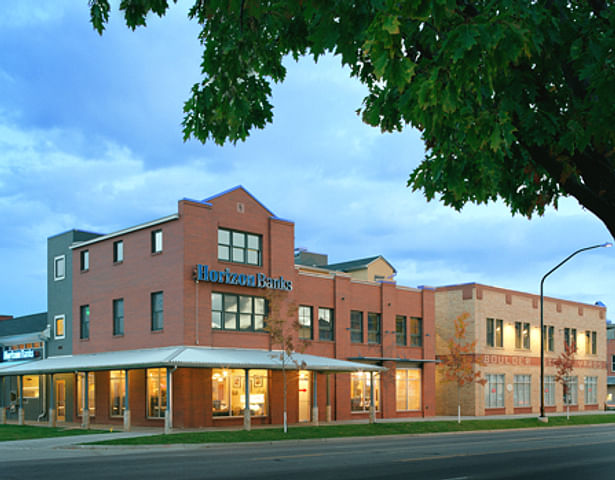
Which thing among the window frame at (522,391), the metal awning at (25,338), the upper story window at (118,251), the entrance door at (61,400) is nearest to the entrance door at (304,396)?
the upper story window at (118,251)

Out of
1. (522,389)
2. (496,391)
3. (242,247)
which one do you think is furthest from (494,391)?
(242,247)

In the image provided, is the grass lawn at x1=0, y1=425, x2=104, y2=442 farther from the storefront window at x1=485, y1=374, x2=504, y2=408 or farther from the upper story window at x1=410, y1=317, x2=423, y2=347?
the storefront window at x1=485, y1=374, x2=504, y2=408

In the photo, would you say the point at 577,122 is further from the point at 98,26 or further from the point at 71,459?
the point at 71,459

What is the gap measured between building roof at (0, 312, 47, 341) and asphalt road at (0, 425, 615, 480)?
74.6 ft

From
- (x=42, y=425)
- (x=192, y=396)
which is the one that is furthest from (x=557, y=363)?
Result: (x=42, y=425)

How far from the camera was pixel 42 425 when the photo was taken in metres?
41.1

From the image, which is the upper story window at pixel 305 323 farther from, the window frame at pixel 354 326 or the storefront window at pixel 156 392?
the storefront window at pixel 156 392

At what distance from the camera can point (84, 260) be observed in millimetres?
43969

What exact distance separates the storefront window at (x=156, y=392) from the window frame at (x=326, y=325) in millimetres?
10118

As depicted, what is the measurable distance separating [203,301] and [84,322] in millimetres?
10780

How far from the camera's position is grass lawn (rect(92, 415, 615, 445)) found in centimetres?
2821

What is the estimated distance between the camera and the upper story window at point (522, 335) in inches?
2256

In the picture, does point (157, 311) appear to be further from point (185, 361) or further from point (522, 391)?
point (522, 391)

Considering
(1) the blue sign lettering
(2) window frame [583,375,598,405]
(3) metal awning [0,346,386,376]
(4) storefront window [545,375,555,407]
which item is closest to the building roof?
(3) metal awning [0,346,386,376]
